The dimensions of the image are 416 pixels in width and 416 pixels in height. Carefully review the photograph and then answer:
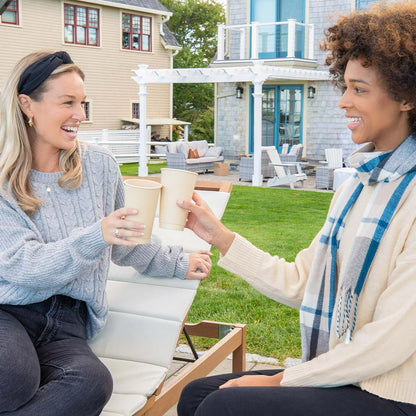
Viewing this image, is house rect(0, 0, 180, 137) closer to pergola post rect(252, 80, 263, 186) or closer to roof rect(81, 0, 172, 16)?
roof rect(81, 0, 172, 16)

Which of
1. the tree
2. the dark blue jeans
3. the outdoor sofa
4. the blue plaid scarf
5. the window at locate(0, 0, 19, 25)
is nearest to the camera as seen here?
the blue plaid scarf

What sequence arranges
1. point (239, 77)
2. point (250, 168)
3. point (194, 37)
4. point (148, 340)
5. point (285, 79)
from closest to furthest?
point (148, 340) < point (250, 168) < point (239, 77) < point (285, 79) < point (194, 37)

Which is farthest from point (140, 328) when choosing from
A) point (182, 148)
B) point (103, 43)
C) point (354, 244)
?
point (103, 43)

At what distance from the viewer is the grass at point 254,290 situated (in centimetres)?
423

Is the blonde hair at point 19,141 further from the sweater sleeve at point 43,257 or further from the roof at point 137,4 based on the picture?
the roof at point 137,4

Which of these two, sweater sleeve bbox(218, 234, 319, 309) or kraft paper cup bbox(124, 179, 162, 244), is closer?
kraft paper cup bbox(124, 179, 162, 244)

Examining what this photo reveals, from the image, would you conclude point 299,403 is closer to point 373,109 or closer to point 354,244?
point 354,244

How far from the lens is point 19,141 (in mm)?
2682

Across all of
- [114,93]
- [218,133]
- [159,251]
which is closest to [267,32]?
[218,133]

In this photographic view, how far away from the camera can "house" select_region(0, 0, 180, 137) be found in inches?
886

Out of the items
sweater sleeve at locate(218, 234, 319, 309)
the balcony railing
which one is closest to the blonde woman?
sweater sleeve at locate(218, 234, 319, 309)

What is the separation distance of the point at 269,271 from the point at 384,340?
0.60m

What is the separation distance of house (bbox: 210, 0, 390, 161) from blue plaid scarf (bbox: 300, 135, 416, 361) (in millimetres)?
16580

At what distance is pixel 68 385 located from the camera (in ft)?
7.19
